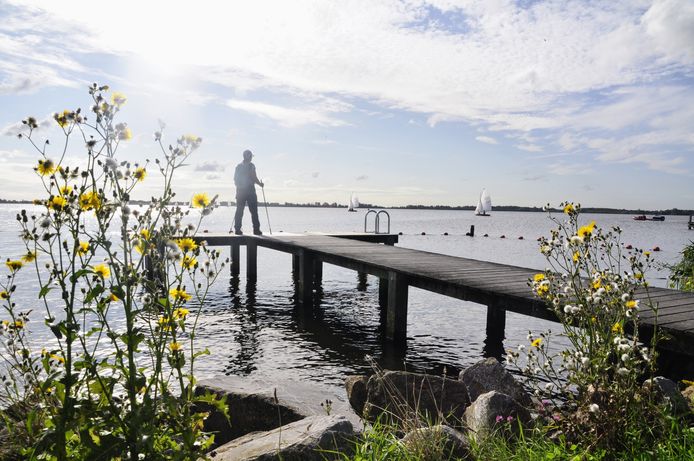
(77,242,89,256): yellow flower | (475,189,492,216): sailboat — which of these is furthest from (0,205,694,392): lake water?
(475,189,492,216): sailboat

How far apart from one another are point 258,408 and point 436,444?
6.58 ft

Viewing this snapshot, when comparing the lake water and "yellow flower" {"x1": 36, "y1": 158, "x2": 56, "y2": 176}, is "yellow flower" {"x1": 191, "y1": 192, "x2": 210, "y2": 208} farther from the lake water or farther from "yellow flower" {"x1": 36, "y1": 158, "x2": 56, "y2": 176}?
the lake water

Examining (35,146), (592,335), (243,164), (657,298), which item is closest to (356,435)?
(592,335)

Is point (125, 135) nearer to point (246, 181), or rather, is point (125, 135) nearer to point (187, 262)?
point (187, 262)

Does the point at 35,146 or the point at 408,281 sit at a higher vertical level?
the point at 35,146

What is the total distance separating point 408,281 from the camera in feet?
31.1

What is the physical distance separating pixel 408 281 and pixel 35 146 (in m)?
7.29

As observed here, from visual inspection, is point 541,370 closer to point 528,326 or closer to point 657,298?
point 657,298

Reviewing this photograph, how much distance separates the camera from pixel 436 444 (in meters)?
3.35

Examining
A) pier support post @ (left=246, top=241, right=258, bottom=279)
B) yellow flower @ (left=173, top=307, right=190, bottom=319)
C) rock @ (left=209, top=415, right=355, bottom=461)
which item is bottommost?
pier support post @ (left=246, top=241, right=258, bottom=279)

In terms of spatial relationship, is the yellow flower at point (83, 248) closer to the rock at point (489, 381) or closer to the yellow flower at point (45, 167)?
the yellow flower at point (45, 167)

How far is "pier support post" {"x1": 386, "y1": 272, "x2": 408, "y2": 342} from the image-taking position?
31.1ft

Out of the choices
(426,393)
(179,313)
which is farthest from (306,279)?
(179,313)

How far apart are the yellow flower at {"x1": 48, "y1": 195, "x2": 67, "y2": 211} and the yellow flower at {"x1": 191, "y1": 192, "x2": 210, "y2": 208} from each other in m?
0.62
